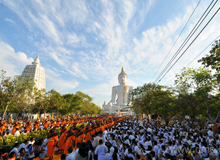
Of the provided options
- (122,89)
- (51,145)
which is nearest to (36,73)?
(122,89)

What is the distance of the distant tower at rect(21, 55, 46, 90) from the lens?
43.7 metres

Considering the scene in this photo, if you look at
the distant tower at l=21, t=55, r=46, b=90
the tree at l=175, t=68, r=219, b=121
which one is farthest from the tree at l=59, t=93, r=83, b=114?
the tree at l=175, t=68, r=219, b=121

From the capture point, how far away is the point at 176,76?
15.0m

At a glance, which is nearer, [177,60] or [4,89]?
[177,60]

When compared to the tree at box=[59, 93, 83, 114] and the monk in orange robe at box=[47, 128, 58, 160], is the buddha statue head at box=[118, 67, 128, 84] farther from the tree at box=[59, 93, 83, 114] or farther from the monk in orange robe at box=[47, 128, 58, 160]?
the monk in orange robe at box=[47, 128, 58, 160]

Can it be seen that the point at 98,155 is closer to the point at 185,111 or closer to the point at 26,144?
the point at 26,144

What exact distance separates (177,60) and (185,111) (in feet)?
36.5

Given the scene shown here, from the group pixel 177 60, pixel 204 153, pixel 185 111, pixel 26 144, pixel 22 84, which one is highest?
pixel 22 84

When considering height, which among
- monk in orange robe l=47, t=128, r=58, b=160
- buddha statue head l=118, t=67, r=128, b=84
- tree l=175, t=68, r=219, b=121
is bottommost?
monk in orange robe l=47, t=128, r=58, b=160

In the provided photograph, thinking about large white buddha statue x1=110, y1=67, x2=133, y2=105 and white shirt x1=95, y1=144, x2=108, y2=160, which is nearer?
white shirt x1=95, y1=144, x2=108, y2=160

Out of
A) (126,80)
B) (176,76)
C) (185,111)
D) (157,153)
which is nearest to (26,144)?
(157,153)

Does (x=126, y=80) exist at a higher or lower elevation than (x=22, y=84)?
higher

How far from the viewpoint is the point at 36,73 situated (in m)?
44.7

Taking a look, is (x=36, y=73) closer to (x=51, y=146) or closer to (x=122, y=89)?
(x=122, y=89)
